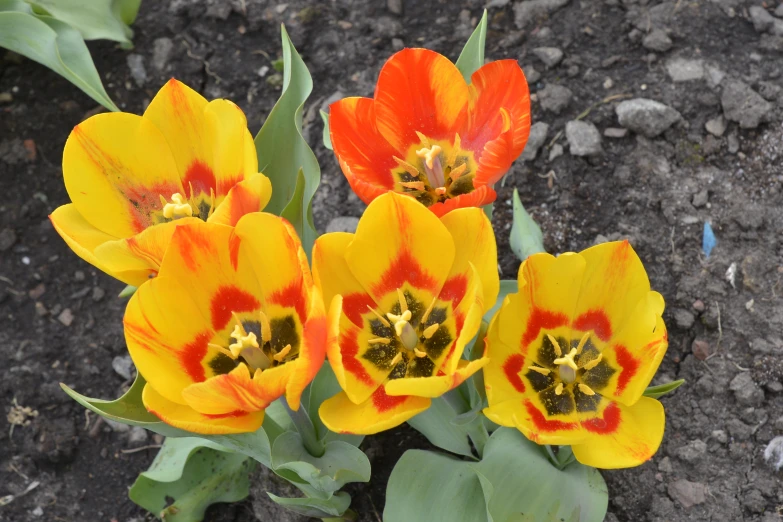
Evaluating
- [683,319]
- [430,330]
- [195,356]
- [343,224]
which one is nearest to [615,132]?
[683,319]

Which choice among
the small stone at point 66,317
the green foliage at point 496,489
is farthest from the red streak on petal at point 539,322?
the small stone at point 66,317

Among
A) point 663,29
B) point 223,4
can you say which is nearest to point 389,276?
point 663,29

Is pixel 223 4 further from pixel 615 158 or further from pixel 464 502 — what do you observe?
pixel 464 502

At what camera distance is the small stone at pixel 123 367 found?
267cm

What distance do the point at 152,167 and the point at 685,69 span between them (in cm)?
195

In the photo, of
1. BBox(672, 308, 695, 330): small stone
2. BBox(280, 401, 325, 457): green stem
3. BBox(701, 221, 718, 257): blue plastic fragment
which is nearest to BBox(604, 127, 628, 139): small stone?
BBox(701, 221, 718, 257): blue plastic fragment

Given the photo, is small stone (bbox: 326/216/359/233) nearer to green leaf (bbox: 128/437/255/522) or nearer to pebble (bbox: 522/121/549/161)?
pebble (bbox: 522/121/549/161)

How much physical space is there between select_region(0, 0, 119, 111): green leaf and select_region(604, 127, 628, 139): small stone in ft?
5.28

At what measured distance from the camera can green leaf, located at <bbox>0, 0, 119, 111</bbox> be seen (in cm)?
238

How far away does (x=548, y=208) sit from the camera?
267 cm

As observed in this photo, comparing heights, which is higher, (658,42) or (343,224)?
(658,42)

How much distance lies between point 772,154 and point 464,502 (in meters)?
1.63

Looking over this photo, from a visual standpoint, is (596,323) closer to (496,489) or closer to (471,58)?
(496,489)

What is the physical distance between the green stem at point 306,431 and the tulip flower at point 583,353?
0.44 m
